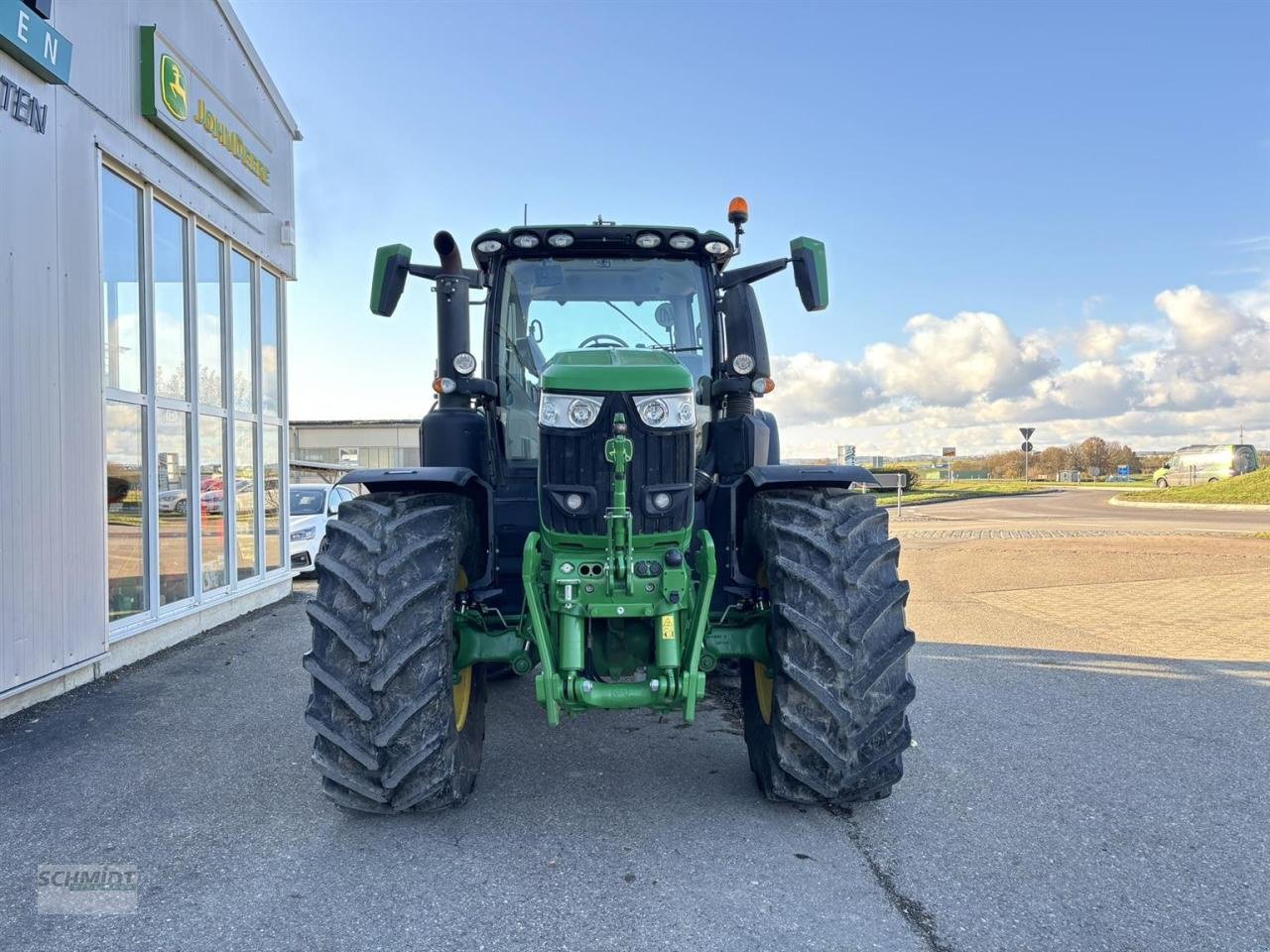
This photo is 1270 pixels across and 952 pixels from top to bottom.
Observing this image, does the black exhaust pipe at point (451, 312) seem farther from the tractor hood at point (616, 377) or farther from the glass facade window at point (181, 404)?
the glass facade window at point (181, 404)

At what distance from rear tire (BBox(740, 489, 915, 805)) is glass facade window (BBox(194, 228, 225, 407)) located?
22.5ft

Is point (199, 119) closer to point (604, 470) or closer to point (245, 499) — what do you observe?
point (245, 499)

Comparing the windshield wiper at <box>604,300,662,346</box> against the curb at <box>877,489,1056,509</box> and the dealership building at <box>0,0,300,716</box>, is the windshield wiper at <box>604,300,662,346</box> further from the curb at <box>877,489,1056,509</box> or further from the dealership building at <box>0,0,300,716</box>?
the curb at <box>877,489,1056,509</box>

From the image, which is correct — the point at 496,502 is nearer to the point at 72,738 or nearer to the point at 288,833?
the point at 288,833

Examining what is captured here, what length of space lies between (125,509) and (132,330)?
1.49 m

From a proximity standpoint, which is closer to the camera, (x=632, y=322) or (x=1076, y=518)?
(x=632, y=322)

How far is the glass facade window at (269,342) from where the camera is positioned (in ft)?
31.9

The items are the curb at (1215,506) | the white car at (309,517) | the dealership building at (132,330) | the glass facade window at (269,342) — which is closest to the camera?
the dealership building at (132,330)

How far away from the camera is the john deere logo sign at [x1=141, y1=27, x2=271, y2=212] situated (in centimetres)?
693

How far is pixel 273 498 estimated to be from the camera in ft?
33.7

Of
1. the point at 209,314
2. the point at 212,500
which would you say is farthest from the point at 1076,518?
the point at 209,314

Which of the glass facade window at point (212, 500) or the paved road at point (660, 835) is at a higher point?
the glass facade window at point (212, 500)

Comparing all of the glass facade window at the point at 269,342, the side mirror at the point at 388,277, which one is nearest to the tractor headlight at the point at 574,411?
the side mirror at the point at 388,277

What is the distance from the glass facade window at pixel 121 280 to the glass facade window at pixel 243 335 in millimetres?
1813
